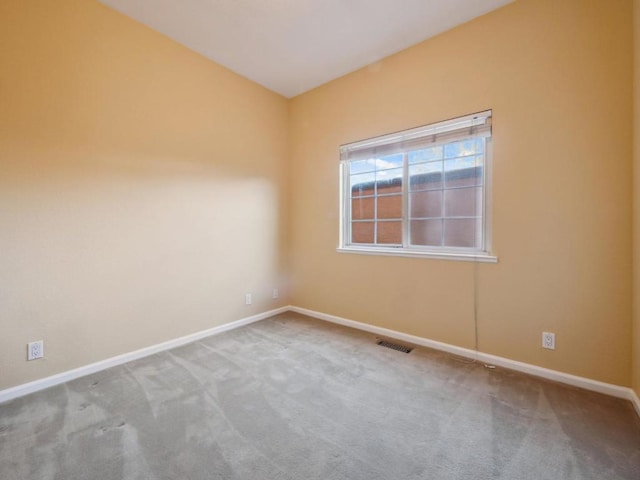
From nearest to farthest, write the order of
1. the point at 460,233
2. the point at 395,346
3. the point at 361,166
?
the point at 460,233
the point at 395,346
the point at 361,166

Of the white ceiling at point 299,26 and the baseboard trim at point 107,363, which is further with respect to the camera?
the white ceiling at point 299,26

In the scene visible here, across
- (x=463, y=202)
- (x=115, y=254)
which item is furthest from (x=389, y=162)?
(x=115, y=254)

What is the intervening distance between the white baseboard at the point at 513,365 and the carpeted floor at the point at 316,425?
8cm

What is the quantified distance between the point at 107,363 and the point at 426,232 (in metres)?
3.01

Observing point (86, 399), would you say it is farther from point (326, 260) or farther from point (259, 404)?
point (326, 260)

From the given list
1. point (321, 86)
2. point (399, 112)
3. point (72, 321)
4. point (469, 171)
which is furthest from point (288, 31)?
point (72, 321)

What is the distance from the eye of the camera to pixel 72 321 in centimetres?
208

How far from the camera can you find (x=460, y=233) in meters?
2.54

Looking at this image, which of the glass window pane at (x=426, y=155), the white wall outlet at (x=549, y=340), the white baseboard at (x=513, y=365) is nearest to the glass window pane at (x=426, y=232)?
the glass window pane at (x=426, y=155)

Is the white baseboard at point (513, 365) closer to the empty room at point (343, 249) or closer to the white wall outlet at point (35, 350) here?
the empty room at point (343, 249)

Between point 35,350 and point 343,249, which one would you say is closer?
point 35,350

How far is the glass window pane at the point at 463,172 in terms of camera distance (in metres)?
2.43

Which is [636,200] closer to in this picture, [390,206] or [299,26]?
[390,206]

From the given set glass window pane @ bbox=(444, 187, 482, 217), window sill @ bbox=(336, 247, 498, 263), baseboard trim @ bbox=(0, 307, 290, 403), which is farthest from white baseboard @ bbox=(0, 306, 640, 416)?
glass window pane @ bbox=(444, 187, 482, 217)
